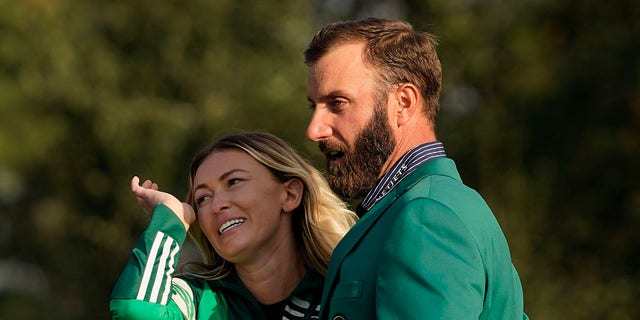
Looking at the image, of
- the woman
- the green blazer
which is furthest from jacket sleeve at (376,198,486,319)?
the woman

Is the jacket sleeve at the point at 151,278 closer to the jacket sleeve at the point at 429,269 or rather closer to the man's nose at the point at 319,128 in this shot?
the man's nose at the point at 319,128

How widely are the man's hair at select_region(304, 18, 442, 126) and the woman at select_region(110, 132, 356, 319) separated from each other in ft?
2.96

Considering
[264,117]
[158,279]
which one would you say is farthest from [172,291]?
[264,117]

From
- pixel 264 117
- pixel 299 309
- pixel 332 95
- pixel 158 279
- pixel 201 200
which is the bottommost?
pixel 299 309

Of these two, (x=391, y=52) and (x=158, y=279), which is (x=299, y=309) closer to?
(x=158, y=279)

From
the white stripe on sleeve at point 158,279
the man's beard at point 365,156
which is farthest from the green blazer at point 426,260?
the white stripe on sleeve at point 158,279

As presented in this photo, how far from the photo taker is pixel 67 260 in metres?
17.4

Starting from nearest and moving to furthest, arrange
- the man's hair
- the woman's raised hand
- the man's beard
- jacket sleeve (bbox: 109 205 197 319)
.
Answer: the man's beard, the man's hair, jacket sleeve (bbox: 109 205 197 319), the woman's raised hand

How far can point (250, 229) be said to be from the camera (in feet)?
15.4

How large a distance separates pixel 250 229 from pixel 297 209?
30 cm

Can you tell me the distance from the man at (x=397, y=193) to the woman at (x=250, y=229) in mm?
902

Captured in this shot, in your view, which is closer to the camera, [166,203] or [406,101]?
[406,101]

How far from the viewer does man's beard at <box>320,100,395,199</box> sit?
12.1 ft

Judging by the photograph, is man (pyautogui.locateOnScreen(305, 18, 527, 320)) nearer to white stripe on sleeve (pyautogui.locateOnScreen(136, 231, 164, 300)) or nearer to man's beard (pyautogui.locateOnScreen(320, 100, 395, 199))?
man's beard (pyautogui.locateOnScreen(320, 100, 395, 199))
